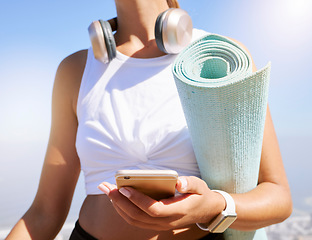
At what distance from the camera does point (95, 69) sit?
1.49 meters

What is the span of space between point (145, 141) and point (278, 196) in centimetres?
51

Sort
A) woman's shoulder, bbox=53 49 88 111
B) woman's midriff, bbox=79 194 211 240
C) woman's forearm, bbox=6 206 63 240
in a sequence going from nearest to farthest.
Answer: woman's midriff, bbox=79 194 211 240, woman's forearm, bbox=6 206 63 240, woman's shoulder, bbox=53 49 88 111

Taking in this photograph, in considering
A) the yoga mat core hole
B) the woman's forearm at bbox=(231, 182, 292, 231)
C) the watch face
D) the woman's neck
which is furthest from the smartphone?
the woman's neck

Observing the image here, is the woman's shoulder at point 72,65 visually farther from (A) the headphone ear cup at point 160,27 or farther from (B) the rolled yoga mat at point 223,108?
(B) the rolled yoga mat at point 223,108

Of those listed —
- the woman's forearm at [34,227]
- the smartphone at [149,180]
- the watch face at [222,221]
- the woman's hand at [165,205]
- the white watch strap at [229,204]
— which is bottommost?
the woman's forearm at [34,227]

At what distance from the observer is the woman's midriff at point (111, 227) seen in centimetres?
121

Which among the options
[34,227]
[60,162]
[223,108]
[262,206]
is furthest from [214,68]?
[34,227]

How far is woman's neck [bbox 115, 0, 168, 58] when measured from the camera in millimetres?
1539


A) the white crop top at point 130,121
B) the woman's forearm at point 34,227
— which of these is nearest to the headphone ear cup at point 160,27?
the white crop top at point 130,121

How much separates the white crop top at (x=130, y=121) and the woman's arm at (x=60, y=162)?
0.26 ft

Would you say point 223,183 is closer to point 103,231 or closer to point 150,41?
point 103,231

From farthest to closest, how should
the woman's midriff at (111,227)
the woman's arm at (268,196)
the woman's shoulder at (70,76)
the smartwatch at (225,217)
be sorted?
the woman's shoulder at (70,76), the woman's midriff at (111,227), the woman's arm at (268,196), the smartwatch at (225,217)

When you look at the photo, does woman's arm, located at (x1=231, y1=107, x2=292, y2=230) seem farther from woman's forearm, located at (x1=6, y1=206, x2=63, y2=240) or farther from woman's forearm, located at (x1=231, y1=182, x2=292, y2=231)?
woman's forearm, located at (x1=6, y1=206, x2=63, y2=240)

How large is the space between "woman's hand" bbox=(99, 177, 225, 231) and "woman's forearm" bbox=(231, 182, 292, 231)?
0.65ft
